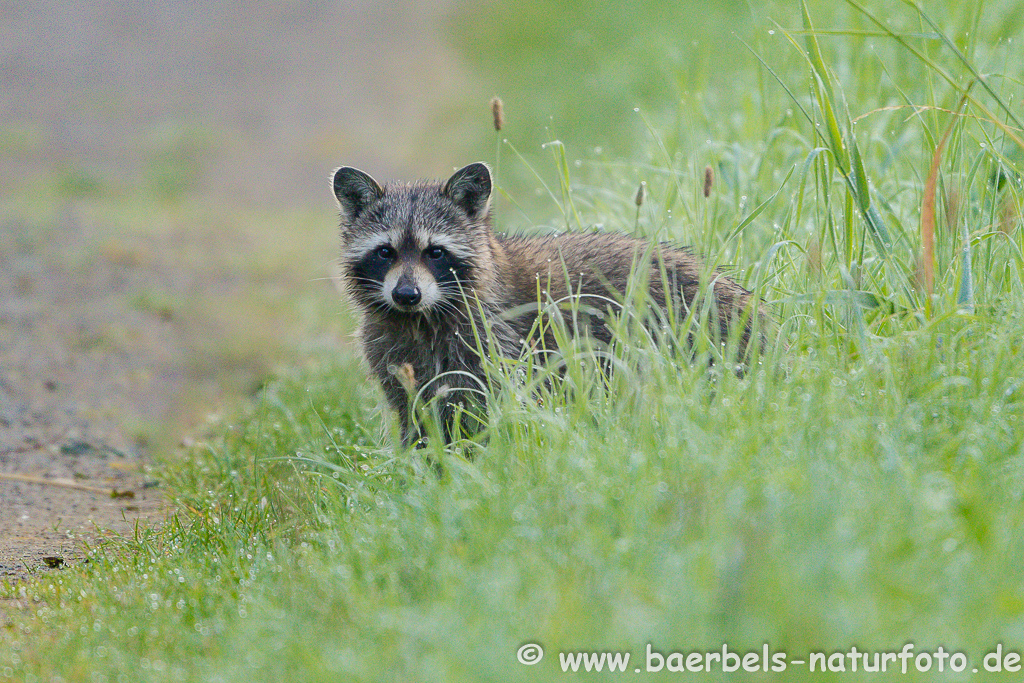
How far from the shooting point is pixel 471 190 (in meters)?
4.88

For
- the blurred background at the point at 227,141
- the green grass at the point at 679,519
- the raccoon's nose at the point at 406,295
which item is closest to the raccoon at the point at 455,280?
the raccoon's nose at the point at 406,295

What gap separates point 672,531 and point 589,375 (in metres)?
1.18

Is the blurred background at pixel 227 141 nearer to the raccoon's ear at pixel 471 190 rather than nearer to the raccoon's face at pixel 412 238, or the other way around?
the raccoon's face at pixel 412 238

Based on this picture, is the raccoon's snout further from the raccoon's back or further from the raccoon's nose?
the raccoon's back

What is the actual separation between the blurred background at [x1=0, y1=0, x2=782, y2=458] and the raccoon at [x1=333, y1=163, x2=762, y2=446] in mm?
431

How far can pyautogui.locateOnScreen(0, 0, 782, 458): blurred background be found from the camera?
646 centimetres

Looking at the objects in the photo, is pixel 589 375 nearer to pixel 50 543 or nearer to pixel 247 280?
pixel 50 543

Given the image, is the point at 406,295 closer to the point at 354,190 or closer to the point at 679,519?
the point at 354,190

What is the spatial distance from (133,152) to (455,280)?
7521 mm

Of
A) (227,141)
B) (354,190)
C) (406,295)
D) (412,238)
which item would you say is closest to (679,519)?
(406,295)

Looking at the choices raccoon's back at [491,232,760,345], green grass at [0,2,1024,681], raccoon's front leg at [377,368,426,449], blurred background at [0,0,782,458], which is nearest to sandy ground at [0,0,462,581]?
blurred background at [0,0,782,458]

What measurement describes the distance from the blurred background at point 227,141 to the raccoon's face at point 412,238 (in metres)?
0.33

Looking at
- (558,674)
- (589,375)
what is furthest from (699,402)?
(558,674)

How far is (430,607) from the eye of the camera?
8.52ft
